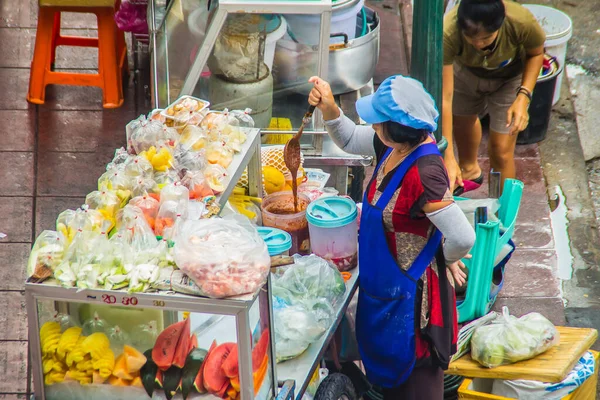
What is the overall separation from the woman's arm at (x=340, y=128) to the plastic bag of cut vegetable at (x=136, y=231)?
1055mm

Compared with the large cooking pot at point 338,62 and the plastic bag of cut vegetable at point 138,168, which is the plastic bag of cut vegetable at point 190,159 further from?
the large cooking pot at point 338,62

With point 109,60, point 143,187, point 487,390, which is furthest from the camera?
point 109,60

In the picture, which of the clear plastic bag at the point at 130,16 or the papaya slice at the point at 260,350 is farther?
the clear plastic bag at the point at 130,16

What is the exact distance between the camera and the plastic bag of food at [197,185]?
3197mm

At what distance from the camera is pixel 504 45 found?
523 centimetres

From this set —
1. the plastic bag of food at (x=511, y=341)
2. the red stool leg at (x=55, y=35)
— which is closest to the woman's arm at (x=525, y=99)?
the plastic bag of food at (x=511, y=341)

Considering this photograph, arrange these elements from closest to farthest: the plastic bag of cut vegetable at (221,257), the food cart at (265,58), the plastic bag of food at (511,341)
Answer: the plastic bag of cut vegetable at (221,257)
the plastic bag of food at (511,341)
the food cart at (265,58)

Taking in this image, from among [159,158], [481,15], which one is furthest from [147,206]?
[481,15]

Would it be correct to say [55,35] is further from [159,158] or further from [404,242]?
[404,242]

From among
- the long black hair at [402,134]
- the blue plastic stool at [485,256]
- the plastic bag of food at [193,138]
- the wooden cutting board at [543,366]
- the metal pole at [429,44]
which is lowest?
the wooden cutting board at [543,366]

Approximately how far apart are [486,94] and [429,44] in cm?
162

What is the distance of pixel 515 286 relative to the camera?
5.24m

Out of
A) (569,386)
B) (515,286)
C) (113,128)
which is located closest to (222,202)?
(569,386)

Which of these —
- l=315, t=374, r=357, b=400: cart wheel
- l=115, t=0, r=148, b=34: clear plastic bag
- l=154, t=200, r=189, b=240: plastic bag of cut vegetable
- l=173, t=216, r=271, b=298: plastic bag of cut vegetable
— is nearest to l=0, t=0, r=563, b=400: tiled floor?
l=115, t=0, r=148, b=34: clear plastic bag
